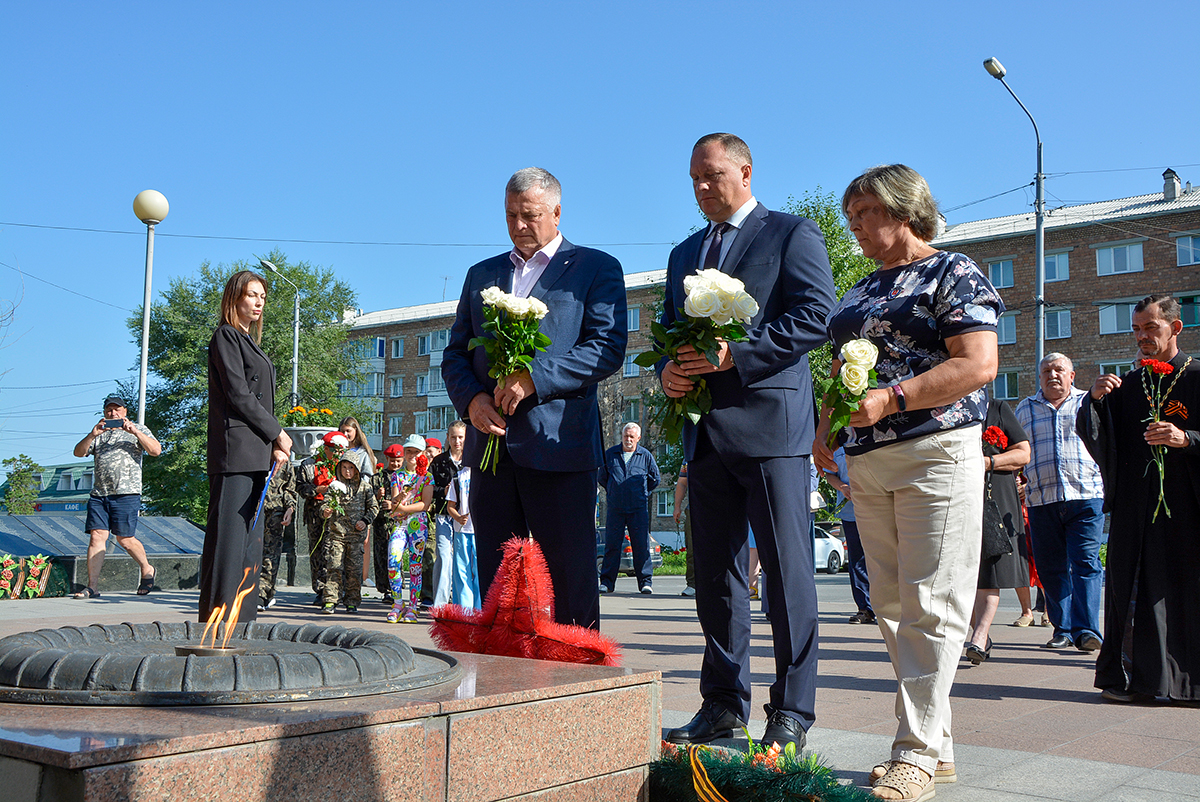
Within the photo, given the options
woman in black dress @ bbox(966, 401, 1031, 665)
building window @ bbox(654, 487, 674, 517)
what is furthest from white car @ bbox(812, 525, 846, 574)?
building window @ bbox(654, 487, 674, 517)

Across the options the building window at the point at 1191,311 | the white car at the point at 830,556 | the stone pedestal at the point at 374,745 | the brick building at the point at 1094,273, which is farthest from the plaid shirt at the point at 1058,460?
the building window at the point at 1191,311

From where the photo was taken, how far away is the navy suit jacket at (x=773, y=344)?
378 centimetres

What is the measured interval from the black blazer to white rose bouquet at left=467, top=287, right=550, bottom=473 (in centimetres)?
189

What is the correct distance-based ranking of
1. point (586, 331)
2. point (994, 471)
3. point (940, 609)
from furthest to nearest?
point (994, 471) → point (586, 331) → point (940, 609)

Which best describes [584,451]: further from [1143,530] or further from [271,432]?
[1143,530]

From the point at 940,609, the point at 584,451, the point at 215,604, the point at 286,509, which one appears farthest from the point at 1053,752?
the point at 286,509

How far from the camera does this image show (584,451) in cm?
421

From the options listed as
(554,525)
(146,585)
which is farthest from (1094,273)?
(554,525)

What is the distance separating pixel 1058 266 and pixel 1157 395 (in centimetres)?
4690

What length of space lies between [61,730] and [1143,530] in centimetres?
508

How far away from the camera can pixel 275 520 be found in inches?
457

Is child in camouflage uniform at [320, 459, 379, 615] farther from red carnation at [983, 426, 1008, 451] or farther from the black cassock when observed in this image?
the black cassock

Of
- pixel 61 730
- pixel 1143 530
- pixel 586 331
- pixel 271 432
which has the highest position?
pixel 586 331

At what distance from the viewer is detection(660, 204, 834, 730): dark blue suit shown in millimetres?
3734
